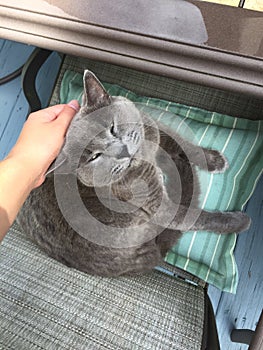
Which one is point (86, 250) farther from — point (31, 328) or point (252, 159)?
point (252, 159)

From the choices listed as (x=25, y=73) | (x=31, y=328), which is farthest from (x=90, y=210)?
(x=25, y=73)

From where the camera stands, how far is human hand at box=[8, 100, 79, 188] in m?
0.86

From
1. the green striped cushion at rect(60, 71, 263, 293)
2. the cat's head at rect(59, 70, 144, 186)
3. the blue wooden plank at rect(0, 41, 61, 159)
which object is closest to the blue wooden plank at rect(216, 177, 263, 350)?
the green striped cushion at rect(60, 71, 263, 293)

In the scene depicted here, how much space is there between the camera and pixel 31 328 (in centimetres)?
95

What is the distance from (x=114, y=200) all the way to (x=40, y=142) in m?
0.28

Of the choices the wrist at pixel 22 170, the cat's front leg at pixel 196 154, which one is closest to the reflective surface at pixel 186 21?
the wrist at pixel 22 170

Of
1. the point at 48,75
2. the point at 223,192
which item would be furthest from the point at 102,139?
the point at 48,75

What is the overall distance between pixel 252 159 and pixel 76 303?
598 millimetres

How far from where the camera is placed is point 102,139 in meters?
1.01

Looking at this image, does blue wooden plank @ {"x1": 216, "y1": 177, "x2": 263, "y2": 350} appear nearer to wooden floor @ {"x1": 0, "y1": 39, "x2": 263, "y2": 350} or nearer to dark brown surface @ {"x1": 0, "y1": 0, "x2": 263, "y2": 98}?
wooden floor @ {"x1": 0, "y1": 39, "x2": 263, "y2": 350}

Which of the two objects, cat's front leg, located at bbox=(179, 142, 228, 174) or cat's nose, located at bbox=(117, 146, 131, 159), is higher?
cat's nose, located at bbox=(117, 146, 131, 159)

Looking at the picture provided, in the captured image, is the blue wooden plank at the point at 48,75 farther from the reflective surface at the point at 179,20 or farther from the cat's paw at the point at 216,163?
the reflective surface at the point at 179,20

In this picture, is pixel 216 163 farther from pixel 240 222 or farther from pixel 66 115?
pixel 66 115

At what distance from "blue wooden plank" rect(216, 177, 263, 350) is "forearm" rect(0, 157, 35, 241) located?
0.83 metres
